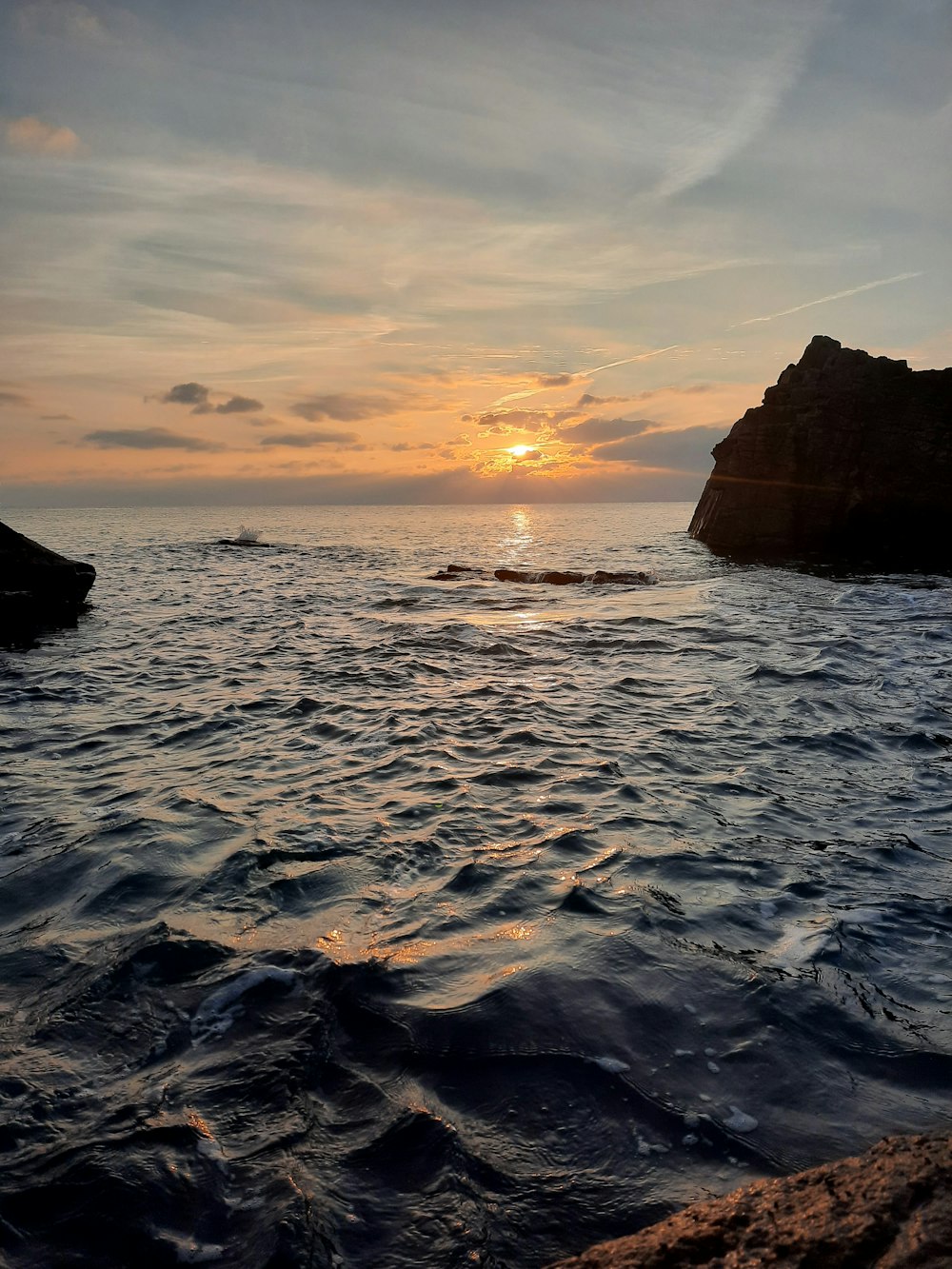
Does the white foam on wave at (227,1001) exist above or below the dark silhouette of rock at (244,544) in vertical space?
below

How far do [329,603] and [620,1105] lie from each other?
23.0 meters

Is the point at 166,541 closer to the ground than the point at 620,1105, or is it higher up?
higher up

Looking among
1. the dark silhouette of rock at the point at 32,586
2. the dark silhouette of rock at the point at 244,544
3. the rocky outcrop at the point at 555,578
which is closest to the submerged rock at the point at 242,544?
the dark silhouette of rock at the point at 244,544

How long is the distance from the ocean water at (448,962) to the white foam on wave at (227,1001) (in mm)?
25

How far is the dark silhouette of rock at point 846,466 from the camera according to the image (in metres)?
38.8

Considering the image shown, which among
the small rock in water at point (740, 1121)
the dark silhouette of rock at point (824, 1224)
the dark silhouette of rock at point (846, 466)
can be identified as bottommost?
the small rock in water at point (740, 1121)

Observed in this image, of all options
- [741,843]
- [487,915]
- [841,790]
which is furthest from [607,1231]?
[841,790]

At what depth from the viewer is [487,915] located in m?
5.62

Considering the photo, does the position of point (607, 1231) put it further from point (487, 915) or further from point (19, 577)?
point (19, 577)

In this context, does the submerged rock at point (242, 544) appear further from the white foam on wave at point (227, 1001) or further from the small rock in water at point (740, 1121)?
the small rock in water at point (740, 1121)

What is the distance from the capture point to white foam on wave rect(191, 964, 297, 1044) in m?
4.30

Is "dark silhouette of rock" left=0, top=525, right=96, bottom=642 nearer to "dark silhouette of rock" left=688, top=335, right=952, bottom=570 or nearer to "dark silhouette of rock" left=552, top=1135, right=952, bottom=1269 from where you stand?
"dark silhouette of rock" left=552, top=1135, right=952, bottom=1269

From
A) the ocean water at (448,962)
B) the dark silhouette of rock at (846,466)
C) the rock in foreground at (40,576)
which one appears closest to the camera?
the ocean water at (448,962)

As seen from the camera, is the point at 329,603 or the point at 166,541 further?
the point at 166,541
